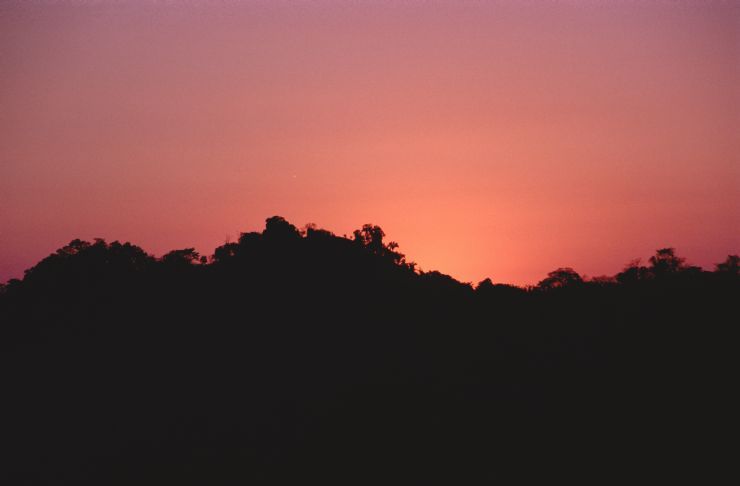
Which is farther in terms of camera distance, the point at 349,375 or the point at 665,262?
the point at 665,262

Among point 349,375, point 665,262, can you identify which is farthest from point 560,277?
point 349,375

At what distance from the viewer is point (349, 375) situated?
1401 inches

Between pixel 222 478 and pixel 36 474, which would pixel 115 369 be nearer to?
pixel 36 474

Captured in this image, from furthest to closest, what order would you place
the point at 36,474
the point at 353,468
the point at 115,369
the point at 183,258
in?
the point at 183,258 < the point at 115,369 < the point at 36,474 < the point at 353,468

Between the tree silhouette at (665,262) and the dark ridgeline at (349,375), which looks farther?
the tree silhouette at (665,262)

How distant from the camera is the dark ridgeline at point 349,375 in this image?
28891 millimetres

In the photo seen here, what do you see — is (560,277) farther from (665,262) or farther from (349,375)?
→ (349,375)

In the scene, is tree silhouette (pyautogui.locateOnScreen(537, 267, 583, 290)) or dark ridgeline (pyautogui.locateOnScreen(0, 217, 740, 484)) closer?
dark ridgeline (pyautogui.locateOnScreen(0, 217, 740, 484))

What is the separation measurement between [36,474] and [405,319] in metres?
23.9

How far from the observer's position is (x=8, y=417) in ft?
119

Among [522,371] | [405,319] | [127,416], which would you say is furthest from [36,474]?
[522,371]

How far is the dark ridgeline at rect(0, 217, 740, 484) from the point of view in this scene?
2889 centimetres

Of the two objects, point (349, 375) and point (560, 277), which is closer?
point (349, 375)

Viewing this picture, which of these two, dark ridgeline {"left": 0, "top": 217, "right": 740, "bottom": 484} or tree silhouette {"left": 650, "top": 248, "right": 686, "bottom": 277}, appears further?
tree silhouette {"left": 650, "top": 248, "right": 686, "bottom": 277}
